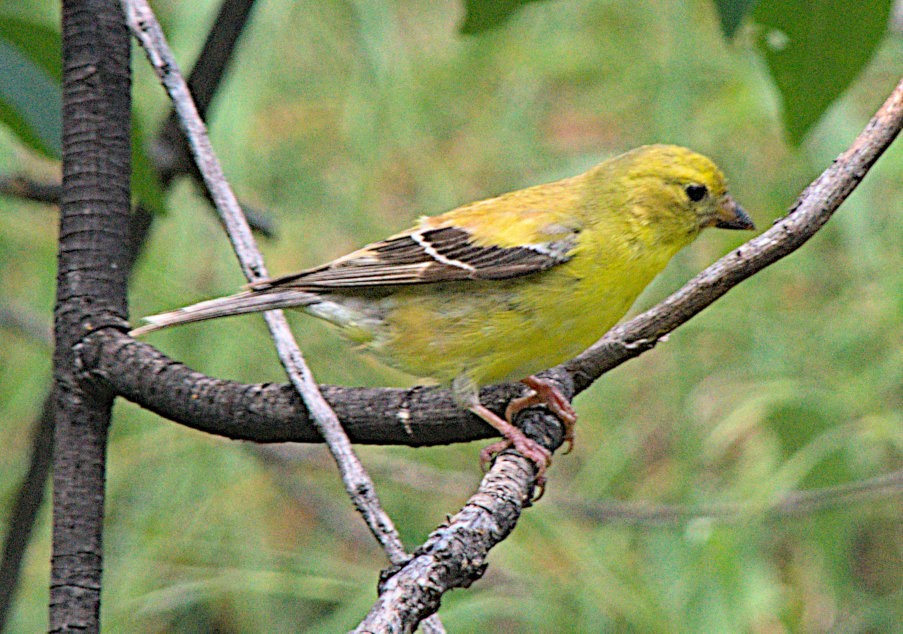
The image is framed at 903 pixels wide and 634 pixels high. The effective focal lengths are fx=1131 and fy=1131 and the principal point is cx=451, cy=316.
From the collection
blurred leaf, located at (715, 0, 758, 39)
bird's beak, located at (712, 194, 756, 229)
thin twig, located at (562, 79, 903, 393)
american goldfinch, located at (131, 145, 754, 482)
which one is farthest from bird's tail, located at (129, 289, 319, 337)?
bird's beak, located at (712, 194, 756, 229)

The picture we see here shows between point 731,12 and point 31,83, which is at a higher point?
point 31,83

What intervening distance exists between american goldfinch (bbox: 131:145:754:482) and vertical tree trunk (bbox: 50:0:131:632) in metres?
0.64

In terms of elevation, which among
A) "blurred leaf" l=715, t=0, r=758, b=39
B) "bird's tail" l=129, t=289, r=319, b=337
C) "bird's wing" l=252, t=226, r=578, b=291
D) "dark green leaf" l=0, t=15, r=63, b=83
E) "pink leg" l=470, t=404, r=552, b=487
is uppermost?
"dark green leaf" l=0, t=15, r=63, b=83

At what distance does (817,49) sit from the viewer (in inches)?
81.1

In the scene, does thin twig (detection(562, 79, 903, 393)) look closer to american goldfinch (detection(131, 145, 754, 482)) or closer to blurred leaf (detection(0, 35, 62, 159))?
american goldfinch (detection(131, 145, 754, 482))

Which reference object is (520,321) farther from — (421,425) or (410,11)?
(410,11)

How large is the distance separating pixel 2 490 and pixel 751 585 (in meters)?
2.96

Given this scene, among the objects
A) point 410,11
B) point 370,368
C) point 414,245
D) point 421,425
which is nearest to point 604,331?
point 414,245

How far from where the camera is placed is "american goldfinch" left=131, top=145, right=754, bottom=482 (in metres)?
2.69

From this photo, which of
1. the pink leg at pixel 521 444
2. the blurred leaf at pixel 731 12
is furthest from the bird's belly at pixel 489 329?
the blurred leaf at pixel 731 12

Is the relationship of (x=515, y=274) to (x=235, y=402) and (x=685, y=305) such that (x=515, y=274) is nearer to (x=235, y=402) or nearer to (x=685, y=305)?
(x=685, y=305)

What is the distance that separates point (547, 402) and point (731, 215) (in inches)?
35.6

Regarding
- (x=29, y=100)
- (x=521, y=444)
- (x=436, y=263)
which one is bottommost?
(x=521, y=444)

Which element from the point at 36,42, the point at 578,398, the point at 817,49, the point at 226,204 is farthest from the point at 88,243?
the point at 578,398
